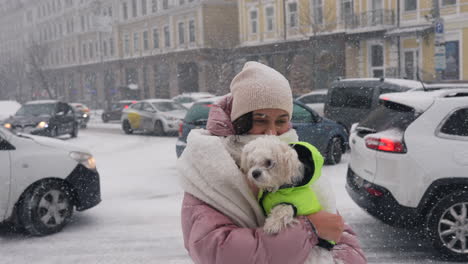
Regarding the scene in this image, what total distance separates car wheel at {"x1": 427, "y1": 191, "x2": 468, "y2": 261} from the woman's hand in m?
3.49

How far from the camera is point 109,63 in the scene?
2381 inches

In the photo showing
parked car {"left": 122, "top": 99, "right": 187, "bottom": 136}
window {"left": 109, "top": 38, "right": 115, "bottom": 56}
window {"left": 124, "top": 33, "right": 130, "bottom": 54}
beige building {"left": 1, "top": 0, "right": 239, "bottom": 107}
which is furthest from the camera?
window {"left": 109, "top": 38, "right": 115, "bottom": 56}

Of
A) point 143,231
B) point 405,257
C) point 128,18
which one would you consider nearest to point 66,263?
point 143,231

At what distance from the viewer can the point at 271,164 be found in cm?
166

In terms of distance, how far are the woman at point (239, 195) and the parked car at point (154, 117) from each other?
61.0 ft

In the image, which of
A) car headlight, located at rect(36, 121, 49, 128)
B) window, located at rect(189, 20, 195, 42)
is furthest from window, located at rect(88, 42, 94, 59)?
car headlight, located at rect(36, 121, 49, 128)

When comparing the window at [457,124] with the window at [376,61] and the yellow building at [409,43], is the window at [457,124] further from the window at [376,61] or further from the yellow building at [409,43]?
the window at [376,61]

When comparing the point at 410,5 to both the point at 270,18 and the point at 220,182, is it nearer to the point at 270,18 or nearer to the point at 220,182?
the point at 270,18

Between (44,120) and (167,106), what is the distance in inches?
207

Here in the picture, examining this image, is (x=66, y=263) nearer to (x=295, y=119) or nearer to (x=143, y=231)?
(x=143, y=231)

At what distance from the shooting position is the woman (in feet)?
5.54

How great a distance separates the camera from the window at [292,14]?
124 feet

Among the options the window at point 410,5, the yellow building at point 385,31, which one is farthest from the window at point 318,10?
the window at point 410,5

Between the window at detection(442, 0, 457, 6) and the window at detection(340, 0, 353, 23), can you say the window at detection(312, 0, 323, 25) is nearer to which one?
the window at detection(340, 0, 353, 23)
